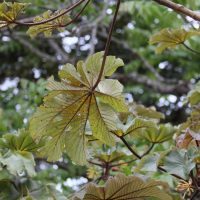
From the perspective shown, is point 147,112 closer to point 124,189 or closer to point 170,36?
point 170,36

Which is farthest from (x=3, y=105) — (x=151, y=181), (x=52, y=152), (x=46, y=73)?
(x=151, y=181)

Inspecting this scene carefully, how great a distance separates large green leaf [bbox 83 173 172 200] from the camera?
1.31 ft

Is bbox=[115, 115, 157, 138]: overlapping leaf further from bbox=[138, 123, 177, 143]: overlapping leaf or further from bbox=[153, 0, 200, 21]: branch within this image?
bbox=[153, 0, 200, 21]: branch

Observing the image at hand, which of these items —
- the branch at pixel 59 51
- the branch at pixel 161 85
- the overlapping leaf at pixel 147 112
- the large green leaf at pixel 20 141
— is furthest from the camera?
the branch at pixel 59 51

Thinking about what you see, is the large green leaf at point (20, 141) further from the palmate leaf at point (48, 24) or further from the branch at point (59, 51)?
the branch at point (59, 51)

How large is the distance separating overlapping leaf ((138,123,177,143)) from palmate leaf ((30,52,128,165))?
0.20 meters

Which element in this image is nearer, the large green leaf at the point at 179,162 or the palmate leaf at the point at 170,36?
the large green leaf at the point at 179,162

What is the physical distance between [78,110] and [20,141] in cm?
20

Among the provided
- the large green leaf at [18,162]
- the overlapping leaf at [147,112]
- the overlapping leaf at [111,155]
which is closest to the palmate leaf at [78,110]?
the large green leaf at [18,162]

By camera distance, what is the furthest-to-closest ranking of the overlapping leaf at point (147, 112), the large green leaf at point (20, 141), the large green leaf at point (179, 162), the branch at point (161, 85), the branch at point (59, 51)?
the branch at point (59, 51) → the branch at point (161, 85) → the overlapping leaf at point (147, 112) → the large green leaf at point (20, 141) → the large green leaf at point (179, 162)

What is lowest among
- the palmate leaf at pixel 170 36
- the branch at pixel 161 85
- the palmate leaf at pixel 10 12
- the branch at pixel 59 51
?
the branch at pixel 161 85

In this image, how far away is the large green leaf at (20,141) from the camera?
0.54 metres

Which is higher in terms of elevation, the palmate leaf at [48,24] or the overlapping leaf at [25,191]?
the palmate leaf at [48,24]

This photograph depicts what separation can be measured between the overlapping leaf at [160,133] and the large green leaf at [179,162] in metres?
0.19
